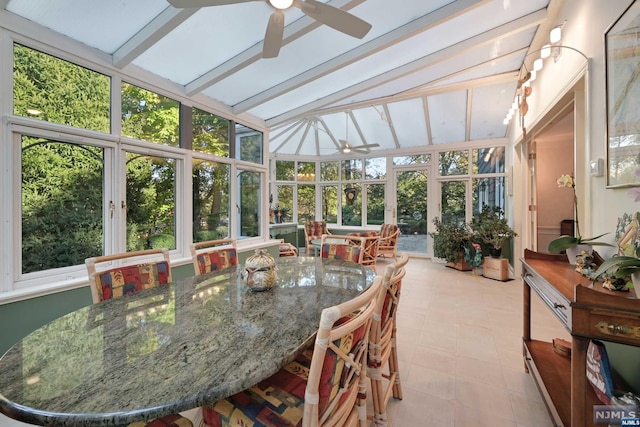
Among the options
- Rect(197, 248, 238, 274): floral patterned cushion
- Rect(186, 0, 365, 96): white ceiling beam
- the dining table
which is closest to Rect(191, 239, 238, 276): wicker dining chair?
Rect(197, 248, 238, 274): floral patterned cushion

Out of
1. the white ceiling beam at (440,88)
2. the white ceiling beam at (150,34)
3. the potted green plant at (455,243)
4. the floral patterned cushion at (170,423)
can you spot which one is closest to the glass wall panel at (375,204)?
the potted green plant at (455,243)

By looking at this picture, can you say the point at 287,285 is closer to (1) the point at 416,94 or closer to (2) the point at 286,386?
(2) the point at 286,386

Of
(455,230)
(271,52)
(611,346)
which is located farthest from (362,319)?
(455,230)

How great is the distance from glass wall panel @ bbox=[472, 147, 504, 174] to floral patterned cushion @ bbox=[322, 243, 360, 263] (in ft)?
15.2

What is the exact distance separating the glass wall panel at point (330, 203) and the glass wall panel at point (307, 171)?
45 cm

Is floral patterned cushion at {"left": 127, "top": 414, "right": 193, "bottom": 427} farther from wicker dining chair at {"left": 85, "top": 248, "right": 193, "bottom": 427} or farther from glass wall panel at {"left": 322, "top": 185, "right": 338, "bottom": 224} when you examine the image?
glass wall panel at {"left": 322, "top": 185, "right": 338, "bottom": 224}

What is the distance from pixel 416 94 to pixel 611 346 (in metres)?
4.11

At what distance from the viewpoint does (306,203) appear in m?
7.92

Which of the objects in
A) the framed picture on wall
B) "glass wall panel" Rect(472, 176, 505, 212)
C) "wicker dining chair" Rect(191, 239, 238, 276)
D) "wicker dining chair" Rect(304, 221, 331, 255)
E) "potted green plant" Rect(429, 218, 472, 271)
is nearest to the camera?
the framed picture on wall

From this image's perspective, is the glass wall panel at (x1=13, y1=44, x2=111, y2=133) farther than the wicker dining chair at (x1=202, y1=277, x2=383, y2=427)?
Yes

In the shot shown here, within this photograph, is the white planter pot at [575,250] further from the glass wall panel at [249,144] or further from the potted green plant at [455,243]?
the glass wall panel at [249,144]

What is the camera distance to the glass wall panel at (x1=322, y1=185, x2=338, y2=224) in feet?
25.5

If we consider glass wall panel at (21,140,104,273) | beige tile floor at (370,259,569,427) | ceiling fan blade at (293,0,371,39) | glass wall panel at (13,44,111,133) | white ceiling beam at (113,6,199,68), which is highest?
white ceiling beam at (113,6,199,68)

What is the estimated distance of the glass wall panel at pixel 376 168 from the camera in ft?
23.1
